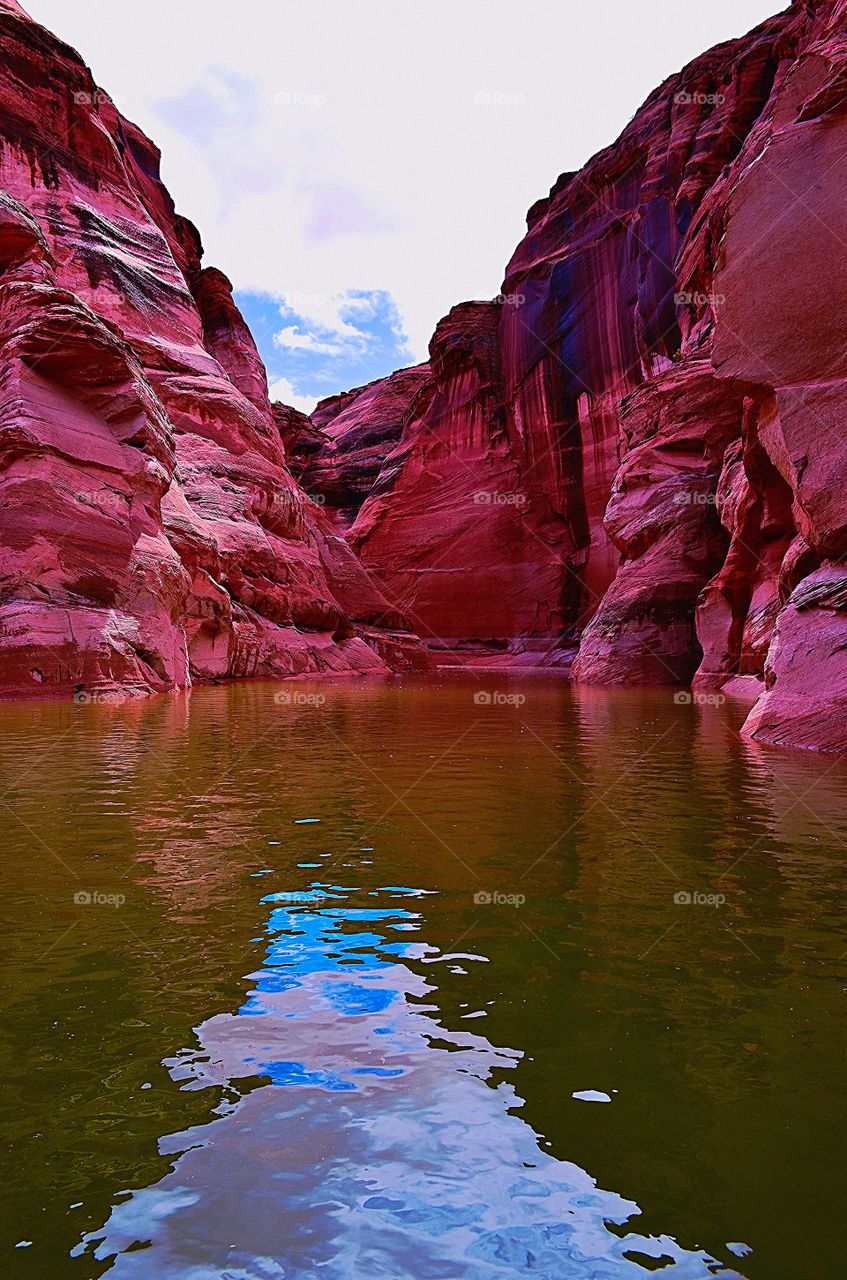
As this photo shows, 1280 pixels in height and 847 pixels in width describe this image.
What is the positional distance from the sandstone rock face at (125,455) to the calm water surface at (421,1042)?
15130 mm

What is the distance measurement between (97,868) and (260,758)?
15.7ft

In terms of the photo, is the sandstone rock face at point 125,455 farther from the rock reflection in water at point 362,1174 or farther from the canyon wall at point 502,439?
the rock reflection in water at point 362,1174

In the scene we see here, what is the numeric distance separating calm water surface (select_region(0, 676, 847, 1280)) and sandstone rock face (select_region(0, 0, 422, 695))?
15.1 m

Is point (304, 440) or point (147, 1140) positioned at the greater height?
point (304, 440)

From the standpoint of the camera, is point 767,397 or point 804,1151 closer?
point 804,1151

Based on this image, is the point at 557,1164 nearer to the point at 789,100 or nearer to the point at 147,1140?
the point at 147,1140

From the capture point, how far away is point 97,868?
4.97 metres

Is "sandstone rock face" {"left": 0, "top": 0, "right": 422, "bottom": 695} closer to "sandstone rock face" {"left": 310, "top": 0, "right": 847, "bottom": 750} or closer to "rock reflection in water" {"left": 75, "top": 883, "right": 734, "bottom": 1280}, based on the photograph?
"sandstone rock face" {"left": 310, "top": 0, "right": 847, "bottom": 750}

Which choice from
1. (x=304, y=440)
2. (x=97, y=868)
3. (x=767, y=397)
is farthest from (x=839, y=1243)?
(x=304, y=440)

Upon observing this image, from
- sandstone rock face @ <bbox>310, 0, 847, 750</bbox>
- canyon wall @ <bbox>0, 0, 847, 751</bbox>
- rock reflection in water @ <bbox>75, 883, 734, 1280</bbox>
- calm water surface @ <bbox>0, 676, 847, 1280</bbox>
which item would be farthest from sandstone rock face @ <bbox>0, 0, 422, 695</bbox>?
rock reflection in water @ <bbox>75, 883, 734, 1280</bbox>

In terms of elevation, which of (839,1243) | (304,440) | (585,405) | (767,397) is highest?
(304,440)

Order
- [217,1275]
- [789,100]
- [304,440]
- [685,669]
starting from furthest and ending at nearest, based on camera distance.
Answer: [304,440], [685,669], [789,100], [217,1275]

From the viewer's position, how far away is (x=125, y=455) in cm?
2373

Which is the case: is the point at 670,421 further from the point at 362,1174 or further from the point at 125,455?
the point at 362,1174
